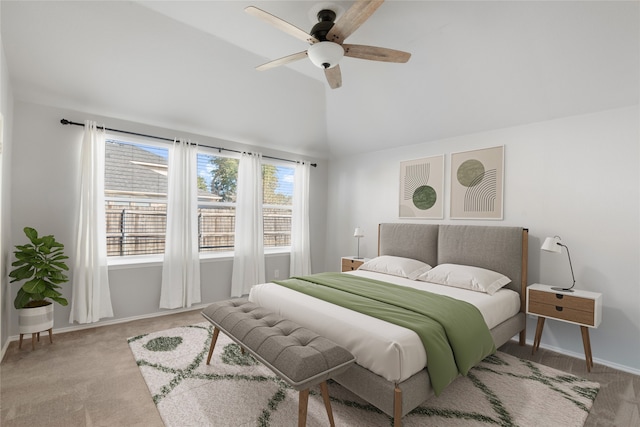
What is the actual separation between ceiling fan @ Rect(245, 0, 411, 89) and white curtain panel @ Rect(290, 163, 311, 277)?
2862 mm

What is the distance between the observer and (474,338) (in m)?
2.28

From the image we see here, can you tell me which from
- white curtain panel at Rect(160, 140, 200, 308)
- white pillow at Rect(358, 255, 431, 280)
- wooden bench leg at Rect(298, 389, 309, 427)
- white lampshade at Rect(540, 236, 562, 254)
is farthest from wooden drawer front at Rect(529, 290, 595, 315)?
white curtain panel at Rect(160, 140, 200, 308)

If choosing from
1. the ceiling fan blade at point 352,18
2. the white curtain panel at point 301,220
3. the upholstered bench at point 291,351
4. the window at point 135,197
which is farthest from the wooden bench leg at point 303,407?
the white curtain panel at point 301,220

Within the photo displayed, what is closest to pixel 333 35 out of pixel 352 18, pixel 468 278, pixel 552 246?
pixel 352 18

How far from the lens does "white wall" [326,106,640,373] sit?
2.83 meters

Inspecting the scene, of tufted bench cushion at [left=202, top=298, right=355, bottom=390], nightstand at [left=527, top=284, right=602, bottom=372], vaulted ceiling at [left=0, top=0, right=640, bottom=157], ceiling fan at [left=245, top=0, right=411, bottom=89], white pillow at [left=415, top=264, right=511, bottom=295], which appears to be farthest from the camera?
white pillow at [left=415, top=264, right=511, bottom=295]

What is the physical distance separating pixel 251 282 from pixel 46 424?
2.90 m

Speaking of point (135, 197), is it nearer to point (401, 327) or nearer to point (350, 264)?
point (350, 264)

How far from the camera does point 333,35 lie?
87.5 inches

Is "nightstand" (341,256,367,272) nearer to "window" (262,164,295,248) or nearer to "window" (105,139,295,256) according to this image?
"window" (262,164,295,248)

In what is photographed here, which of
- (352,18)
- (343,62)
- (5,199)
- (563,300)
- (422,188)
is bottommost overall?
(563,300)

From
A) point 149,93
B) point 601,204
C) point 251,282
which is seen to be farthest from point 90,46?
point 601,204

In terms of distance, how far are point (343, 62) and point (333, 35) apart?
4.78ft

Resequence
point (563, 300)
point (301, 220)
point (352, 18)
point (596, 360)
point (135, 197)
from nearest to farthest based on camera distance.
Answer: point (352, 18) → point (563, 300) → point (596, 360) → point (135, 197) → point (301, 220)
